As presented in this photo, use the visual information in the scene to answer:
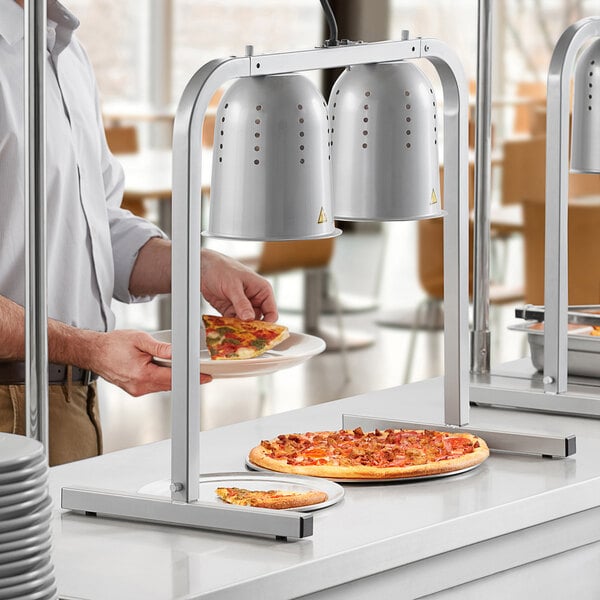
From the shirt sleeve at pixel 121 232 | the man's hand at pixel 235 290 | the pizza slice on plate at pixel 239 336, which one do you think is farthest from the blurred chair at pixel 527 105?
the pizza slice on plate at pixel 239 336

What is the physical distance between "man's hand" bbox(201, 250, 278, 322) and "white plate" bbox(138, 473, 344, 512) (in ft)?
2.20

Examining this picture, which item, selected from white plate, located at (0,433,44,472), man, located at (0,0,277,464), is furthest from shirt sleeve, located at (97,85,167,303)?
white plate, located at (0,433,44,472)

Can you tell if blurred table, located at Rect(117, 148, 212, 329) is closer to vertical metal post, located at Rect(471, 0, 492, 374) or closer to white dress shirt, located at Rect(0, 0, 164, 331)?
white dress shirt, located at Rect(0, 0, 164, 331)

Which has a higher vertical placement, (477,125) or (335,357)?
(477,125)

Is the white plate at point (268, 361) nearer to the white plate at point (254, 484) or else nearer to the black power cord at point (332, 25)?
the white plate at point (254, 484)

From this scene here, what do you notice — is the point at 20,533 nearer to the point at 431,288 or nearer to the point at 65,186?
the point at 65,186

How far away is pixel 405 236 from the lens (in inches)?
258

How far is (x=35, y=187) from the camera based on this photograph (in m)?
1.40

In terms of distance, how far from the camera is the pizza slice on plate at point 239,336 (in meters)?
2.07

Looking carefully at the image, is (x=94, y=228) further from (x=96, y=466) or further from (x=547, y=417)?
(x=547, y=417)

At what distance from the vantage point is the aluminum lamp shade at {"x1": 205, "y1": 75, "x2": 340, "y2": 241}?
147 centimetres

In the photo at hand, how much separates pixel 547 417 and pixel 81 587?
1.03 m

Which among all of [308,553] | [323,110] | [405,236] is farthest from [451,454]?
[405,236]

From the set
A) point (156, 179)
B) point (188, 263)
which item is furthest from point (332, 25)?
point (156, 179)
